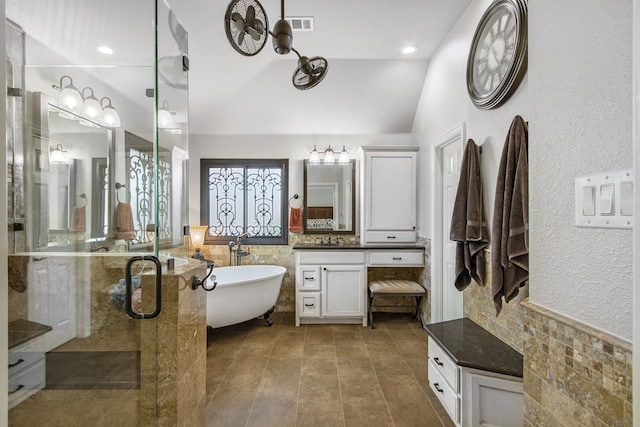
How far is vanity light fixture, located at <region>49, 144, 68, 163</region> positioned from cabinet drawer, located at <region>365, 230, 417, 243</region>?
9.10 ft

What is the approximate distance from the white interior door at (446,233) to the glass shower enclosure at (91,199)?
2.21 meters

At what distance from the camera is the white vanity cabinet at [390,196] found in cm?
346

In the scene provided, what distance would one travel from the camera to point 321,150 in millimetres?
3896

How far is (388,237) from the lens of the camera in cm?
A: 348

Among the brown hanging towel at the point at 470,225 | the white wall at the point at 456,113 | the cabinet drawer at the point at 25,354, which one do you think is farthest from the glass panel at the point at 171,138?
the white wall at the point at 456,113

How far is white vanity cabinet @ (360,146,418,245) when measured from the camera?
3463 millimetres

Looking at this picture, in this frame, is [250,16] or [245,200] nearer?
[250,16]

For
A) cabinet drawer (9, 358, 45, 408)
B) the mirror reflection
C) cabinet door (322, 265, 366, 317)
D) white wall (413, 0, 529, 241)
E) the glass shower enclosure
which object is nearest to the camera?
cabinet drawer (9, 358, 45, 408)

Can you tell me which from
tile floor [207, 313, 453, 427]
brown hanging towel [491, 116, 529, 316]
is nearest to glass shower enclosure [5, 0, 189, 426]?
tile floor [207, 313, 453, 427]

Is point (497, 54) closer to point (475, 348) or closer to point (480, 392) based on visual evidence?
point (475, 348)

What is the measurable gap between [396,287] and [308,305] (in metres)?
1.00

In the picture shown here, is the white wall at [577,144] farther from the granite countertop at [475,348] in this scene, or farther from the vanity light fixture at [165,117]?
the vanity light fixture at [165,117]

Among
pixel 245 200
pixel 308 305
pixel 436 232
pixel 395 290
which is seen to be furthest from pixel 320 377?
pixel 245 200

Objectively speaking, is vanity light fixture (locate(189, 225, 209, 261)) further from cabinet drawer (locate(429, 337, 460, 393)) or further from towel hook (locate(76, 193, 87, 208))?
cabinet drawer (locate(429, 337, 460, 393))
